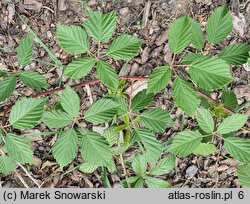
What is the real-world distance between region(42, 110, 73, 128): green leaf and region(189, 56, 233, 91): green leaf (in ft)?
1.33

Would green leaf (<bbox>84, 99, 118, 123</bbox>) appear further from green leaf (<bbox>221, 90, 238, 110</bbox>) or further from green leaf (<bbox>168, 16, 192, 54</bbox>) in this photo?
green leaf (<bbox>221, 90, 238, 110</bbox>)

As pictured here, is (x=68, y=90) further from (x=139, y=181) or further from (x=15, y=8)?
(x=15, y=8)

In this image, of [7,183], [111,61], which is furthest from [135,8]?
[7,183]

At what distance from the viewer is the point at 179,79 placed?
1135 millimetres

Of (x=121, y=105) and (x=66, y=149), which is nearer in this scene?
(x=66, y=149)

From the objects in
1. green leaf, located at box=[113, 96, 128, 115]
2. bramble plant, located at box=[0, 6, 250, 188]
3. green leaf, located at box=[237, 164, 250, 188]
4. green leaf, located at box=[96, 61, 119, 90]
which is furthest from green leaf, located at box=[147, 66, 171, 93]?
green leaf, located at box=[237, 164, 250, 188]

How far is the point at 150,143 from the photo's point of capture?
134 cm

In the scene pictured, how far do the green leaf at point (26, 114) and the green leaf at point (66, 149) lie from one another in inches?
4.0

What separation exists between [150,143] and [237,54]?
0.41m

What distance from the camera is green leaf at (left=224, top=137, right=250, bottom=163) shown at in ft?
4.01

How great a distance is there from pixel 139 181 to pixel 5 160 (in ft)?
1.69

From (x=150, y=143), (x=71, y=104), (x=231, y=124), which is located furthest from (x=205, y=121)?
(x=71, y=104)

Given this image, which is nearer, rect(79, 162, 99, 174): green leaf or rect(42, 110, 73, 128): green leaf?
rect(42, 110, 73, 128): green leaf

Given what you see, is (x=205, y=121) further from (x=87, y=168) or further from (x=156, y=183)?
(x=87, y=168)
